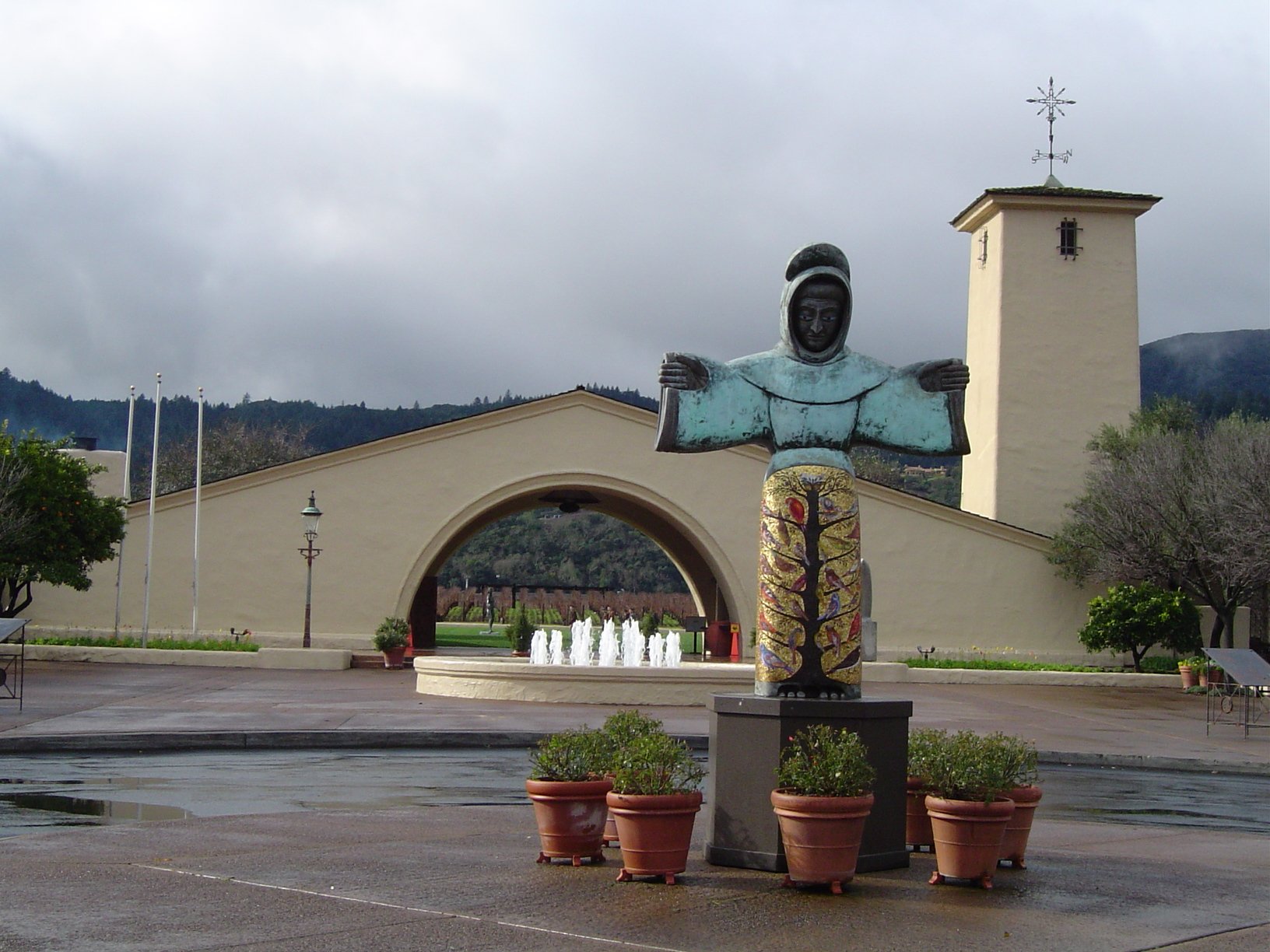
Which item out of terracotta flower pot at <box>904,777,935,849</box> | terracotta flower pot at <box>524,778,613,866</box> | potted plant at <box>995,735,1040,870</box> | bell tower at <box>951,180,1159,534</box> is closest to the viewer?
terracotta flower pot at <box>524,778,613,866</box>

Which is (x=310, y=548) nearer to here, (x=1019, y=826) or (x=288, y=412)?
(x=1019, y=826)

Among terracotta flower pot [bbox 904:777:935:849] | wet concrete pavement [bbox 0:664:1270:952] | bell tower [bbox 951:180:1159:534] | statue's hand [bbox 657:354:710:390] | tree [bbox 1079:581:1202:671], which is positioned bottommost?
wet concrete pavement [bbox 0:664:1270:952]

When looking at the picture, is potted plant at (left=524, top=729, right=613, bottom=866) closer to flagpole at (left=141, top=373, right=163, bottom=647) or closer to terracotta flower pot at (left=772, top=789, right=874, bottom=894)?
terracotta flower pot at (left=772, top=789, right=874, bottom=894)

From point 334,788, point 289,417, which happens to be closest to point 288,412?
point 289,417

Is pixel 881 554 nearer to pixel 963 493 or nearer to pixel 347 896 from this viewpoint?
pixel 963 493

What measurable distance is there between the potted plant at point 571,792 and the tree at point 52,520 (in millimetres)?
25343

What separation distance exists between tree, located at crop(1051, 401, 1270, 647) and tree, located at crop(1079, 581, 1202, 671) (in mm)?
596

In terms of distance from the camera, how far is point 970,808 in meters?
7.77

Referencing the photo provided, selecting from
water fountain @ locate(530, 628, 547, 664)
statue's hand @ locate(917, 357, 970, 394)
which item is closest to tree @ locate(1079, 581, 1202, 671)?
water fountain @ locate(530, 628, 547, 664)

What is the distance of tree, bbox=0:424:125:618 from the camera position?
30.8 metres

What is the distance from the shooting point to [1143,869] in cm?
882

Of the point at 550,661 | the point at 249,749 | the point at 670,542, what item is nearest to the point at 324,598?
the point at 550,661

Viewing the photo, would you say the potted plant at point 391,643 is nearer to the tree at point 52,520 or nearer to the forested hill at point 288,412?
the tree at point 52,520

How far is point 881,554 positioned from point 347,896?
31407 mm
